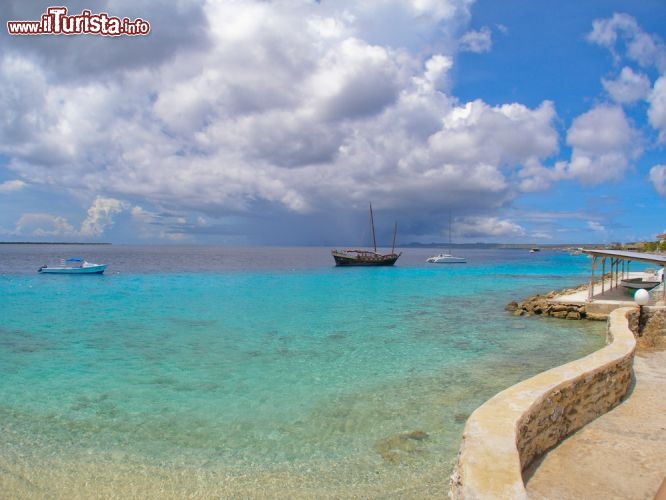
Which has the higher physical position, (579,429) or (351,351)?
(579,429)

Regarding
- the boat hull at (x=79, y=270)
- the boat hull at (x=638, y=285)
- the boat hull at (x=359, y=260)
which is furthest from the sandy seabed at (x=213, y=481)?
the boat hull at (x=359, y=260)

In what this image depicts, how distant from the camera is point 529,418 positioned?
15.6ft

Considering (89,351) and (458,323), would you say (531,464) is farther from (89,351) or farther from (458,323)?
(458,323)

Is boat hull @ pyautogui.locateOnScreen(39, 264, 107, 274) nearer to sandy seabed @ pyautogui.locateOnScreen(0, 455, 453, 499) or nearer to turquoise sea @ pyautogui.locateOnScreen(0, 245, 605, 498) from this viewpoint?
turquoise sea @ pyautogui.locateOnScreen(0, 245, 605, 498)

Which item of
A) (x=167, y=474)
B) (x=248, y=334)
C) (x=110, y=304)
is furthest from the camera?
(x=110, y=304)

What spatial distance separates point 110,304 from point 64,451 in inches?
909

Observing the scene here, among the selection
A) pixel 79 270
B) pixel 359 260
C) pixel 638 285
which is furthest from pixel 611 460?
pixel 359 260

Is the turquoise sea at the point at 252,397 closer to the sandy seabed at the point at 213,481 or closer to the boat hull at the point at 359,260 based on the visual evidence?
the sandy seabed at the point at 213,481

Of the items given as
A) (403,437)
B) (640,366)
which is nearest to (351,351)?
(403,437)

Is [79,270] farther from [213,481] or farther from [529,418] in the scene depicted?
[529,418]

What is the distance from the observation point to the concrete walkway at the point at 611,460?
4547 mm

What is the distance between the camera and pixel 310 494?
6137 millimetres

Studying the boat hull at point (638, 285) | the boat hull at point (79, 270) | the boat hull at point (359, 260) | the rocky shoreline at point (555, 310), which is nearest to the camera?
the rocky shoreline at point (555, 310)

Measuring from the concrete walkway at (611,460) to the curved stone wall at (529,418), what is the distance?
15cm
